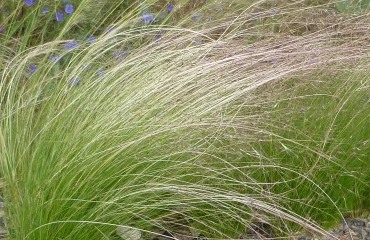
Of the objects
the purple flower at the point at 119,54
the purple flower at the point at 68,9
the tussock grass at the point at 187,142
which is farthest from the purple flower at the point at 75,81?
the purple flower at the point at 68,9

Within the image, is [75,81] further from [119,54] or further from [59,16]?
[59,16]

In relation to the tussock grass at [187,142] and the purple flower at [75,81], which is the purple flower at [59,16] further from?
the purple flower at [75,81]

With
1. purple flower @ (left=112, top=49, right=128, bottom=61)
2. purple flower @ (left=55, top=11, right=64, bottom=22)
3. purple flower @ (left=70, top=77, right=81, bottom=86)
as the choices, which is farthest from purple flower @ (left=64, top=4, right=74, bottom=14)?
purple flower @ (left=70, top=77, right=81, bottom=86)

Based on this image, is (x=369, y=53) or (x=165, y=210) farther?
(x=369, y=53)

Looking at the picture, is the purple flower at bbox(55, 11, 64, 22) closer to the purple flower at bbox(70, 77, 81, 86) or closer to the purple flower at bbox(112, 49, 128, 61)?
the purple flower at bbox(112, 49, 128, 61)

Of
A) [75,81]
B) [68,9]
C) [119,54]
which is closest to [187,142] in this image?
[75,81]

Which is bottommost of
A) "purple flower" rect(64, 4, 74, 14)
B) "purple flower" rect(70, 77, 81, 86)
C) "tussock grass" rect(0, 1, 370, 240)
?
"tussock grass" rect(0, 1, 370, 240)

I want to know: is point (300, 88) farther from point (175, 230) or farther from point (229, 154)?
point (175, 230)

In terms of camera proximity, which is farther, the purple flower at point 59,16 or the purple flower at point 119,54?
the purple flower at point 59,16

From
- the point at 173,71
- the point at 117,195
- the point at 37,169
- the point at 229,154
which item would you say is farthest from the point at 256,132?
the point at 37,169
